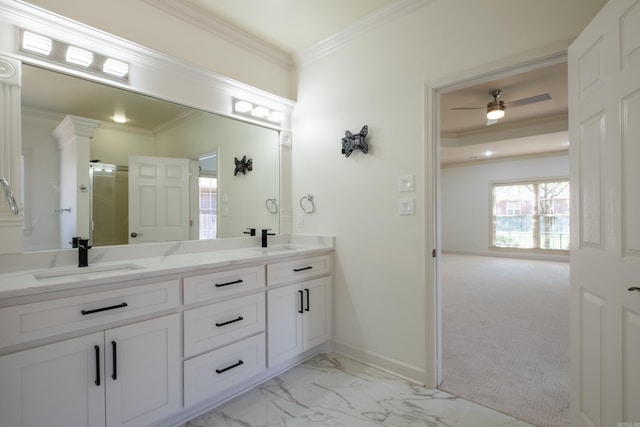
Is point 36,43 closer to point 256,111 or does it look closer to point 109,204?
point 109,204

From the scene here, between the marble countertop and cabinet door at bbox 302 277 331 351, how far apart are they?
277 mm

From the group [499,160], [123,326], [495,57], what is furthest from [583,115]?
[499,160]

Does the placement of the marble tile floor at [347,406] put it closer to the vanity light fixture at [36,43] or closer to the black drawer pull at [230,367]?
the black drawer pull at [230,367]

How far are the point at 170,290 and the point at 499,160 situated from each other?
28.2 ft

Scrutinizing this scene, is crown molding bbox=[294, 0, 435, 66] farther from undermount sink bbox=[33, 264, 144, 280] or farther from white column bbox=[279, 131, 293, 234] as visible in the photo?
undermount sink bbox=[33, 264, 144, 280]

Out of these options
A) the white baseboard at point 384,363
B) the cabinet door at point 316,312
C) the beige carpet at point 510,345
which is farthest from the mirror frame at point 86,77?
the beige carpet at point 510,345

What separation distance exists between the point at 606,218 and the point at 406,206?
42.9 inches

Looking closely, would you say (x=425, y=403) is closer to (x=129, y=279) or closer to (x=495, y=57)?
(x=129, y=279)

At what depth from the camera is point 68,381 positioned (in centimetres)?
131

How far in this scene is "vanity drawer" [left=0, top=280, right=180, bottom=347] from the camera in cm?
120

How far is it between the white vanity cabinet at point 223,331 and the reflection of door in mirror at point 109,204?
71 centimetres

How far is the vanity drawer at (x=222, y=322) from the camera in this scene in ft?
5.59

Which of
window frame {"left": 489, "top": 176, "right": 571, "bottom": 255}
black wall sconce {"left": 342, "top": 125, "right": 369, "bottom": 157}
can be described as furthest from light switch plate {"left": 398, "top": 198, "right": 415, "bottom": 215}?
window frame {"left": 489, "top": 176, "right": 571, "bottom": 255}

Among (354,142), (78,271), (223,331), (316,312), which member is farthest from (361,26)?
(78,271)
